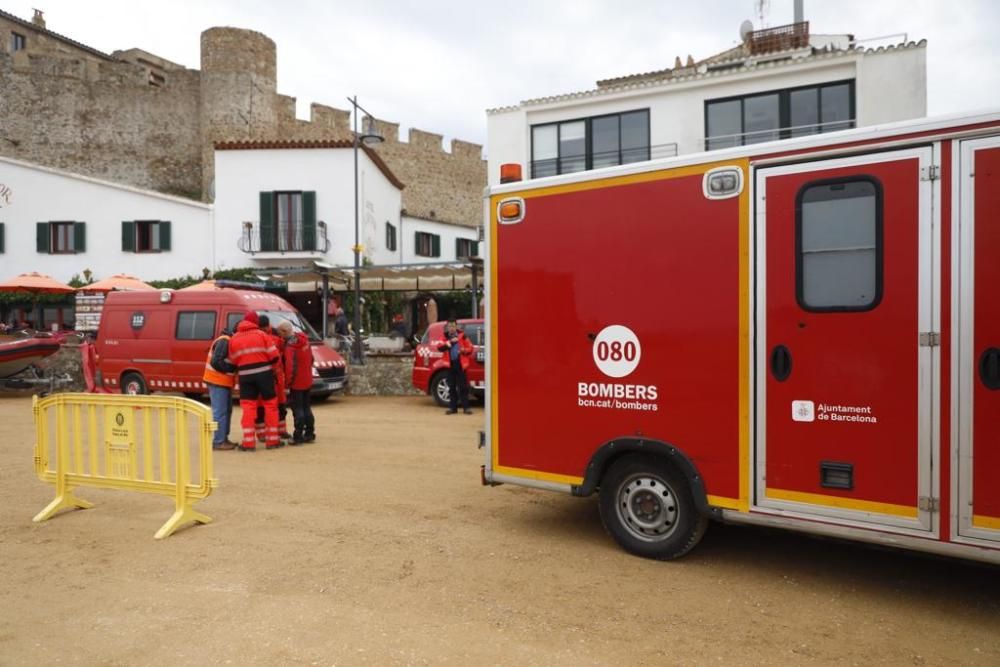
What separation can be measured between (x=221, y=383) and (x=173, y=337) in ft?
19.2

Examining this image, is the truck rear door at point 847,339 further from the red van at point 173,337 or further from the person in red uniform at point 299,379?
the red van at point 173,337

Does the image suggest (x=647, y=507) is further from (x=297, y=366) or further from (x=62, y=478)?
(x=297, y=366)

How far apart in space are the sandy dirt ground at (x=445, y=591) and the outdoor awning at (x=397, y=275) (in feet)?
37.5

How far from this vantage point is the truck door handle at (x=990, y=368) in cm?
392

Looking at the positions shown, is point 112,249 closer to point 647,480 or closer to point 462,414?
point 462,414

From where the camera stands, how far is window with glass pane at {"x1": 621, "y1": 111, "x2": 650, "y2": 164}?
2567cm

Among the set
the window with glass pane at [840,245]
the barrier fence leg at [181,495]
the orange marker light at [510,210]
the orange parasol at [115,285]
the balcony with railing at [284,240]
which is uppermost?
the balcony with railing at [284,240]

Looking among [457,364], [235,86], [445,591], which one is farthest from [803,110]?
[235,86]

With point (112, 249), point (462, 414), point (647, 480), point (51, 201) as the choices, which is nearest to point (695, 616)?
point (647, 480)

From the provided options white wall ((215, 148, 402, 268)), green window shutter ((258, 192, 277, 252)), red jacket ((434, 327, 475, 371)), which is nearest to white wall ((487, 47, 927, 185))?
white wall ((215, 148, 402, 268))

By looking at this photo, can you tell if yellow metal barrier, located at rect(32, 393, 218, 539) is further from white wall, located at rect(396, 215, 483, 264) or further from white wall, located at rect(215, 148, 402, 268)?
white wall, located at rect(396, 215, 483, 264)

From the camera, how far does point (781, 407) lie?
4559mm

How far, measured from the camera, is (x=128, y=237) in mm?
27469

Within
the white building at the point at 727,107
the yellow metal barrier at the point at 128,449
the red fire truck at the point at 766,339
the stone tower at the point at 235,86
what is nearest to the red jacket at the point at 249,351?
the yellow metal barrier at the point at 128,449
